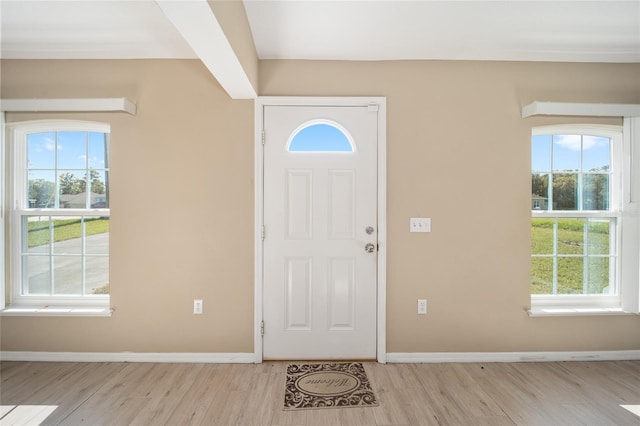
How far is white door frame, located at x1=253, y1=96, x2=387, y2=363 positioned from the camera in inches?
104

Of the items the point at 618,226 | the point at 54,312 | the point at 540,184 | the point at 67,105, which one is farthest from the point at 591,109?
the point at 54,312

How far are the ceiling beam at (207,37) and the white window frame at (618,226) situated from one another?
250 cm

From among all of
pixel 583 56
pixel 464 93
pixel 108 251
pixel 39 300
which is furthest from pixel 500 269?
pixel 39 300

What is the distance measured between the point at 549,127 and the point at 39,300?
4.67 m

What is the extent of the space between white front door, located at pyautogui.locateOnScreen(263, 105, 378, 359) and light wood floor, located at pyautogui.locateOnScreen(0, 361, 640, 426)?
31 centimetres

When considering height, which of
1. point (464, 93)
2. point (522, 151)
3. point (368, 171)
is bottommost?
point (368, 171)

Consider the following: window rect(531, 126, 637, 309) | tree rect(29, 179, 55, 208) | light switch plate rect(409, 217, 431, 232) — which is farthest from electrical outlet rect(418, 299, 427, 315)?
tree rect(29, 179, 55, 208)

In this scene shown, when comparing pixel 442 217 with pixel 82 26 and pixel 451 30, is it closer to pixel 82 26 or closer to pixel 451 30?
pixel 451 30

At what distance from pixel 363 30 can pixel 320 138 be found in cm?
85

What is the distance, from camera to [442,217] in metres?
2.70

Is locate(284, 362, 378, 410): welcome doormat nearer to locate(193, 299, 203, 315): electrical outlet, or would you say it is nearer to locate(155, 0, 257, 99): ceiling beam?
locate(193, 299, 203, 315): electrical outlet

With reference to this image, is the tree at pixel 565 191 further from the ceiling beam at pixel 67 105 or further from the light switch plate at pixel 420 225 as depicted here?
the ceiling beam at pixel 67 105

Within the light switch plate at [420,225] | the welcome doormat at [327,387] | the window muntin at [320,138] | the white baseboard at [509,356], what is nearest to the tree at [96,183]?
the window muntin at [320,138]

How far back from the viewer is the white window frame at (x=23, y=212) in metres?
2.76
